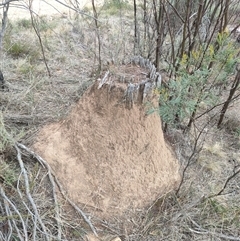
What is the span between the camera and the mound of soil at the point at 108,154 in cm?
187

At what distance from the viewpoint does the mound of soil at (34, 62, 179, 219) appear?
1.87 meters

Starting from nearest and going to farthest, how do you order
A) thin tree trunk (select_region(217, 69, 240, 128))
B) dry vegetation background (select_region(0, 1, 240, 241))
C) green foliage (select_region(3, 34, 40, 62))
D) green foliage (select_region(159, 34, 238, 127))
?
dry vegetation background (select_region(0, 1, 240, 241))
green foliage (select_region(159, 34, 238, 127))
thin tree trunk (select_region(217, 69, 240, 128))
green foliage (select_region(3, 34, 40, 62))

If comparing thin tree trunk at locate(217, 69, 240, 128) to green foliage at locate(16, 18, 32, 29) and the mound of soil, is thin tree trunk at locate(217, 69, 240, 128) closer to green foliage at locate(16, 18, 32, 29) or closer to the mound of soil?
the mound of soil

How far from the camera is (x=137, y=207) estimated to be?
6.29 ft

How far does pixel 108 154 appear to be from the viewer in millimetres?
1916

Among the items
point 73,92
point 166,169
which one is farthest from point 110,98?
point 73,92

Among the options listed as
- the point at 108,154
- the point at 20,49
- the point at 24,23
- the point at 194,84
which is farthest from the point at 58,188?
the point at 24,23

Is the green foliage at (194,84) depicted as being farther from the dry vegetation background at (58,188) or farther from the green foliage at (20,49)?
the green foliage at (20,49)

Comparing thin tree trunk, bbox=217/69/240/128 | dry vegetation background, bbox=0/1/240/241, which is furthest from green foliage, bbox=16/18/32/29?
thin tree trunk, bbox=217/69/240/128

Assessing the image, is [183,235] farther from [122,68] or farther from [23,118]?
[23,118]

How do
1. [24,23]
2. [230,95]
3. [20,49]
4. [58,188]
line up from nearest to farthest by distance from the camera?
[58,188] < [230,95] < [20,49] < [24,23]

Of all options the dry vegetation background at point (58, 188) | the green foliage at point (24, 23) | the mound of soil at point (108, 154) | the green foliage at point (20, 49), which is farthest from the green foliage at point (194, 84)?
the green foliage at point (24, 23)

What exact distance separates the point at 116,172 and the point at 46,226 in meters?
0.46

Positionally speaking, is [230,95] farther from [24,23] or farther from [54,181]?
[24,23]
